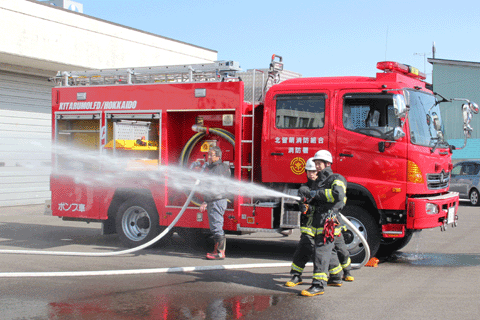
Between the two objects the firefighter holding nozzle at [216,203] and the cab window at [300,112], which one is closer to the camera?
the cab window at [300,112]

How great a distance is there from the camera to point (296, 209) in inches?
322

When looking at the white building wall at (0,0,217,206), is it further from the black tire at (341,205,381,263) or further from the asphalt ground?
the black tire at (341,205,381,263)

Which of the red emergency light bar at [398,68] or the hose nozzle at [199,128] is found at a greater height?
the red emergency light bar at [398,68]

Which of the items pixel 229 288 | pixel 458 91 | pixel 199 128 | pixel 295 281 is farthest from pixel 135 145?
pixel 458 91

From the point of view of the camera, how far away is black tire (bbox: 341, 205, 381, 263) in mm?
7898

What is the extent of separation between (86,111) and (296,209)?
14.1 feet

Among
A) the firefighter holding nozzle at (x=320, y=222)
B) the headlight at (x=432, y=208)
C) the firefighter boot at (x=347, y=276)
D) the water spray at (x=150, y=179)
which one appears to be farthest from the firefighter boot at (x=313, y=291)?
the headlight at (x=432, y=208)

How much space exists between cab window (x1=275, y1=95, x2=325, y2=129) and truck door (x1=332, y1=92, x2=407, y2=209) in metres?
0.30

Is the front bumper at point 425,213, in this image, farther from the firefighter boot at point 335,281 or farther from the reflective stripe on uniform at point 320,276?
the reflective stripe on uniform at point 320,276

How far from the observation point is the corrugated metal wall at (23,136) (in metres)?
16.0

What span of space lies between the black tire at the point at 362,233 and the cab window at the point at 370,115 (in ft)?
3.86

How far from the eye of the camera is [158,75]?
9.52m

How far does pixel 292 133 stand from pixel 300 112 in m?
0.35

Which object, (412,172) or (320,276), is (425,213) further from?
(320,276)
